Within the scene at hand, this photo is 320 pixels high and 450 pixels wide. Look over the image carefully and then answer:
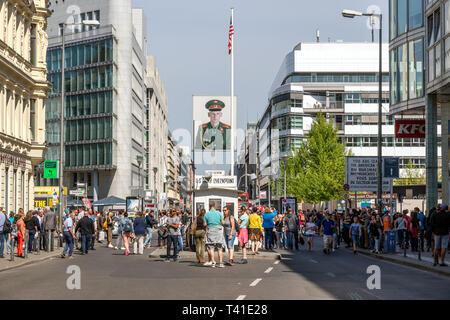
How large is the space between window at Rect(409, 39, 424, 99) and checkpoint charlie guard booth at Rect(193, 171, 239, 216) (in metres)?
10.6

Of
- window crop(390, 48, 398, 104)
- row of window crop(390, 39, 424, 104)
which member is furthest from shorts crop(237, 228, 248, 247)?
window crop(390, 48, 398, 104)

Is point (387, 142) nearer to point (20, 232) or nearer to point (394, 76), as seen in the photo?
point (394, 76)

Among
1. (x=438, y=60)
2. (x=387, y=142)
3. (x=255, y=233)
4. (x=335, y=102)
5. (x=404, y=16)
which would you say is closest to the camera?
(x=255, y=233)

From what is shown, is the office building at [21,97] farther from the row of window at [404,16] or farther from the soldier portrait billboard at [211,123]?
the row of window at [404,16]

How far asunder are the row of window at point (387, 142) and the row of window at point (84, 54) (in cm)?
3361

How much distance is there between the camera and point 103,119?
9144 centimetres

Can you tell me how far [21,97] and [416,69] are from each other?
20506 mm

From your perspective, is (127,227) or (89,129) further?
(89,129)

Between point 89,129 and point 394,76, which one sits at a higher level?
point 89,129

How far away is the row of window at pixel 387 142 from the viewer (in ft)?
336

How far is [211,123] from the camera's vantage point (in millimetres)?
34344

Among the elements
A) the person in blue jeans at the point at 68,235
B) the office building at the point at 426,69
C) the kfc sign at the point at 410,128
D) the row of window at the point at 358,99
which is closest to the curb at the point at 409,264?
the office building at the point at 426,69

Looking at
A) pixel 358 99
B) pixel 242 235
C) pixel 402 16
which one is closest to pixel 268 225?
pixel 242 235

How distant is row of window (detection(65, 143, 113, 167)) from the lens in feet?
297
